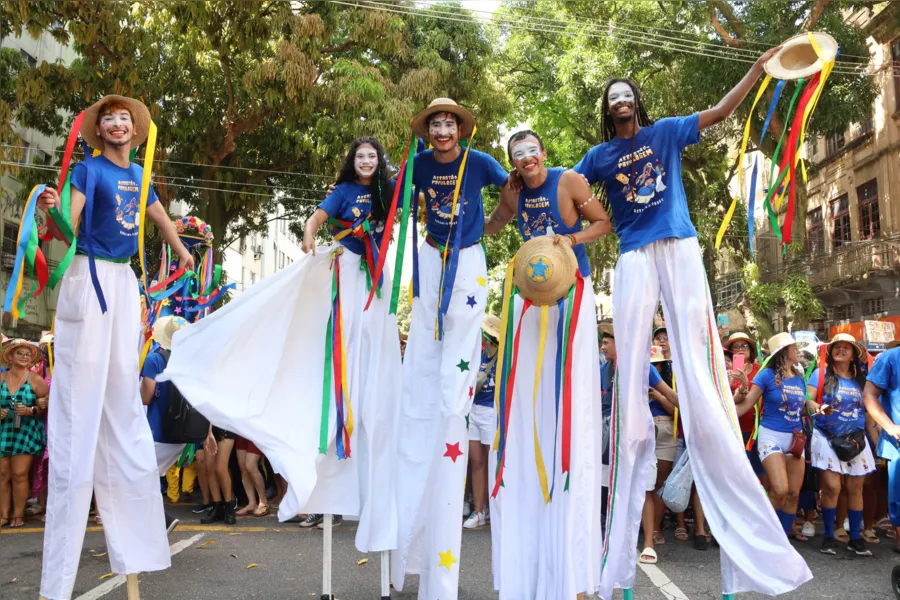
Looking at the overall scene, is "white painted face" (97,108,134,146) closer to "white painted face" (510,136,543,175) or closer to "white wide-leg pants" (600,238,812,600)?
"white painted face" (510,136,543,175)

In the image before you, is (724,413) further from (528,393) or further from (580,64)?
(580,64)

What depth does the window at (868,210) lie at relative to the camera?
18.8 metres

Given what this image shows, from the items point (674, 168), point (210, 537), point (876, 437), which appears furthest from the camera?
point (876, 437)

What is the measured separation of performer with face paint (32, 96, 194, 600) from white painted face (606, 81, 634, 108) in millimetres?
2195

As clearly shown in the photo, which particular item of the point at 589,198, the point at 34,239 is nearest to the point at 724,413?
the point at 589,198

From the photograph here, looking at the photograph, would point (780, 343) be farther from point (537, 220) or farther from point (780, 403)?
point (537, 220)

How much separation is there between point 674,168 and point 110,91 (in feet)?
35.8

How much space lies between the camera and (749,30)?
1394 cm

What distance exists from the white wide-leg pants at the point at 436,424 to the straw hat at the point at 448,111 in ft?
1.88

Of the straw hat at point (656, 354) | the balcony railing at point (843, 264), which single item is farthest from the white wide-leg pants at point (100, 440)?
the balcony railing at point (843, 264)

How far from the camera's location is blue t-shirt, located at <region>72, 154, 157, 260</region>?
135 inches

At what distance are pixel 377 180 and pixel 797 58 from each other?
6.73 feet

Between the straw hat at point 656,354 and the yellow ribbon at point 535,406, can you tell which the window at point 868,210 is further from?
the yellow ribbon at point 535,406

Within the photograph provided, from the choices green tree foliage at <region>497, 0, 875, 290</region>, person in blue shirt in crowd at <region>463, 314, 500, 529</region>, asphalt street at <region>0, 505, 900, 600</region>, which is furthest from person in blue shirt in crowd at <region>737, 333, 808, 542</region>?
green tree foliage at <region>497, 0, 875, 290</region>
